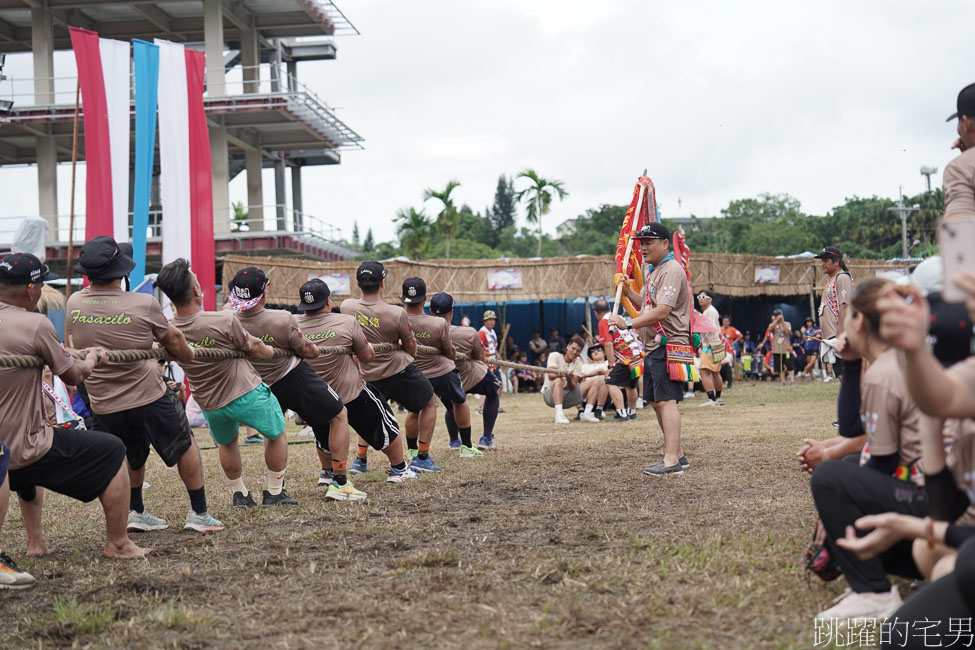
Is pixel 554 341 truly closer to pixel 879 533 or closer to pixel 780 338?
pixel 780 338

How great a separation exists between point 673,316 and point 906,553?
14.4ft

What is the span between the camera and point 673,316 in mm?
7750

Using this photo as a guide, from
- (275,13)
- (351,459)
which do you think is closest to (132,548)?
(351,459)

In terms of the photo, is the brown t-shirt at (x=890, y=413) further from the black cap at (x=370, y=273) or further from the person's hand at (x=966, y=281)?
the black cap at (x=370, y=273)

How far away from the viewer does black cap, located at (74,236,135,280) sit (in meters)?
5.66

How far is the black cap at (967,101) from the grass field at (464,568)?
2.34 meters

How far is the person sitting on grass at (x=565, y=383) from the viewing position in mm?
14234

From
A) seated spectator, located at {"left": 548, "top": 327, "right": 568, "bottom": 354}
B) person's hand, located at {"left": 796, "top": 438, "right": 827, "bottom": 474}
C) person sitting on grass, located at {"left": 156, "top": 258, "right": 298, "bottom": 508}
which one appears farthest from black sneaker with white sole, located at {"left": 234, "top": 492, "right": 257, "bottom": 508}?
seated spectator, located at {"left": 548, "top": 327, "right": 568, "bottom": 354}

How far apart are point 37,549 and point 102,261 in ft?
5.97

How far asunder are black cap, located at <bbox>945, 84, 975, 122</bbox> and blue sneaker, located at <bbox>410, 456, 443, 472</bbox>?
221 inches

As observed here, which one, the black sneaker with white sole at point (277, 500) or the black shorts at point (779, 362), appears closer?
the black sneaker with white sole at point (277, 500)

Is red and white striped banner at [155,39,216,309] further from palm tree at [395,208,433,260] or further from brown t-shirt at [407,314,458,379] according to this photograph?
palm tree at [395,208,433,260]

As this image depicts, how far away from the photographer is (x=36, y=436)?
488cm

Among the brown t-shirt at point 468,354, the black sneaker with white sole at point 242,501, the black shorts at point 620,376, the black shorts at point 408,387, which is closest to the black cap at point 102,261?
the black sneaker with white sole at point 242,501
